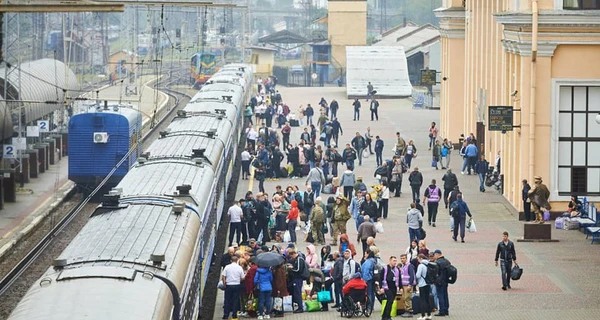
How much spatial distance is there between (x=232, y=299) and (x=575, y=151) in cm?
1403

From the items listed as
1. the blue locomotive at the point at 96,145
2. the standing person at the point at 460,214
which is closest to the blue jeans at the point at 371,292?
the standing person at the point at 460,214

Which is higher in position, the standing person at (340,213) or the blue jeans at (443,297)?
the standing person at (340,213)

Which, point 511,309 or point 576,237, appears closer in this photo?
point 511,309

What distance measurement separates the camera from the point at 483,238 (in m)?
30.4

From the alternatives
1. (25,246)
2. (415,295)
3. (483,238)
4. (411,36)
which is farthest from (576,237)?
(411,36)

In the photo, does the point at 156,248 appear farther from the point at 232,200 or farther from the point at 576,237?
the point at 232,200

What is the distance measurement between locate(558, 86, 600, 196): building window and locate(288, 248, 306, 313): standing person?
40.2 feet

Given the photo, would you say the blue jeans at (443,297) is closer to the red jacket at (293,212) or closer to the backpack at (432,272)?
the backpack at (432,272)

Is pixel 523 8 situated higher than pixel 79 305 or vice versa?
pixel 523 8

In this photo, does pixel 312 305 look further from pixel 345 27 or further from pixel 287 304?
pixel 345 27

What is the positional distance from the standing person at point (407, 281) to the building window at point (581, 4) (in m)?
→ 12.1

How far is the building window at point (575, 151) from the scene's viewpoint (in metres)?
32.8

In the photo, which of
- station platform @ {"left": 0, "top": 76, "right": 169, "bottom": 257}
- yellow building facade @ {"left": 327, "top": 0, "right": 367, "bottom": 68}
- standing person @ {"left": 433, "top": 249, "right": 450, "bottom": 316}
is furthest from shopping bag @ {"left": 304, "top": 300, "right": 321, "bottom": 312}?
yellow building facade @ {"left": 327, "top": 0, "right": 367, "bottom": 68}

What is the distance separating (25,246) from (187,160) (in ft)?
22.8
